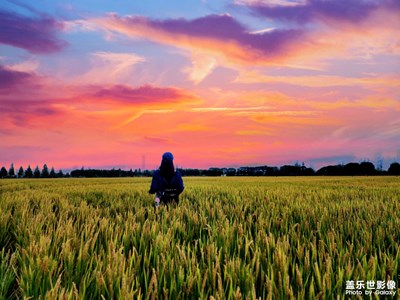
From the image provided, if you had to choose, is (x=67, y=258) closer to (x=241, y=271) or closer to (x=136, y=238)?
(x=136, y=238)

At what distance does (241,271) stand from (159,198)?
5258 mm

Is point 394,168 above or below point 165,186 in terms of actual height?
below

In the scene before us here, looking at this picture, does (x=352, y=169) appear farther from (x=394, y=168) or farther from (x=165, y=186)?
(x=165, y=186)

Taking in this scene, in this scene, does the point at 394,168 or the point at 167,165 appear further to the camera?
the point at 394,168

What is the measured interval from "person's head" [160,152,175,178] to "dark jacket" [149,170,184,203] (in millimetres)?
124

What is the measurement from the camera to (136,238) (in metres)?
4.09

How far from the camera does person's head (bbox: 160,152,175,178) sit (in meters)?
6.83

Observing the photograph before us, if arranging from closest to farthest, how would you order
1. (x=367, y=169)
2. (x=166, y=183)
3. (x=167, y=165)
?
(x=167, y=165) < (x=166, y=183) < (x=367, y=169)

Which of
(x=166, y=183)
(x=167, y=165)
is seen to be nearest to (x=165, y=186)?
(x=166, y=183)

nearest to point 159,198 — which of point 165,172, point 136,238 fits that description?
point 165,172

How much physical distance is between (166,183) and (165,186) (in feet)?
0.30

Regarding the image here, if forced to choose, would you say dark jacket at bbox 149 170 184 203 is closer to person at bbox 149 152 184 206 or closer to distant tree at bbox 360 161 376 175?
person at bbox 149 152 184 206

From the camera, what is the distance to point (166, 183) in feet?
24.5

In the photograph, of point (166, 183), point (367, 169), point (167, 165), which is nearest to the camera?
point (167, 165)
